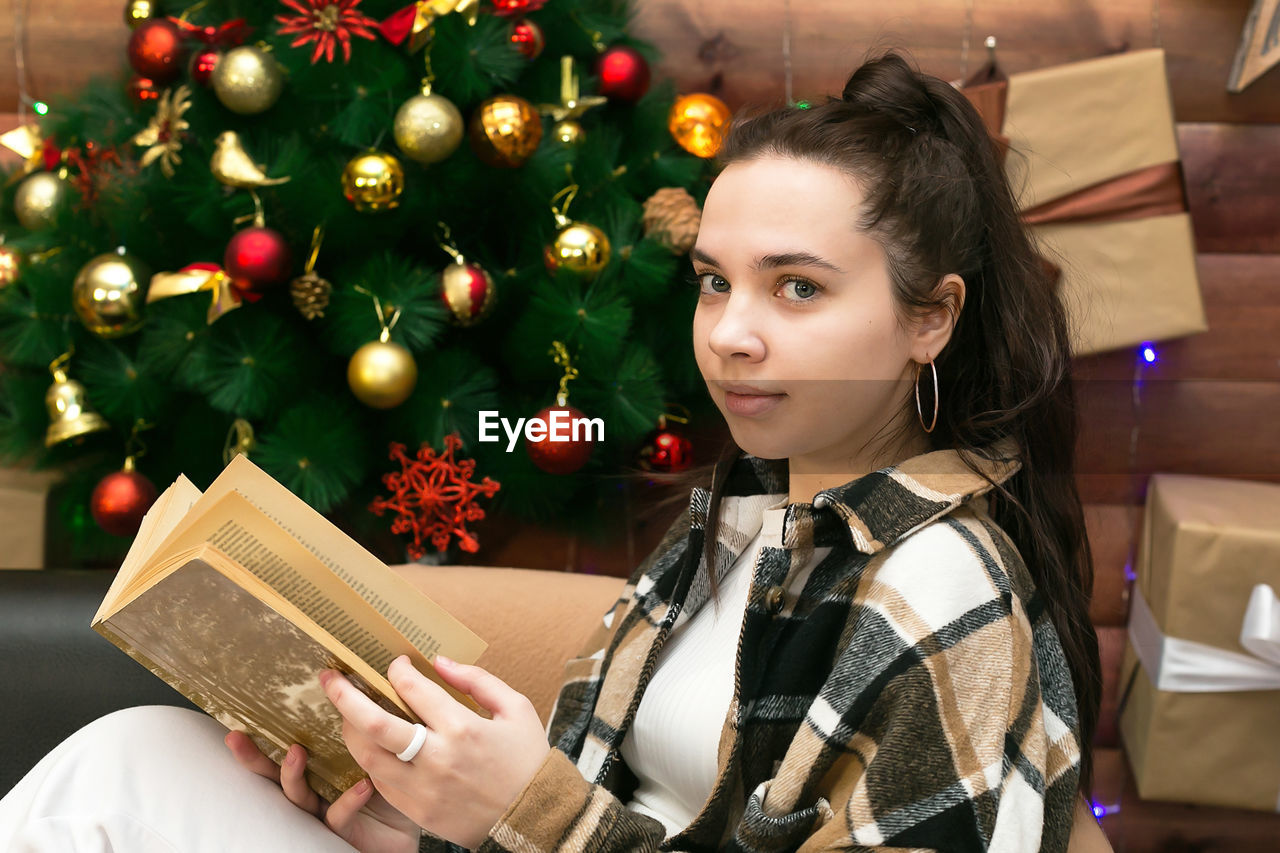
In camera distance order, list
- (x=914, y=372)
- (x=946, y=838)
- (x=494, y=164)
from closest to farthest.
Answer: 1. (x=946, y=838)
2. (x=914, y=372)
3. (x=494, y=164)

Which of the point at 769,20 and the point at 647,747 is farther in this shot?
the point at 769,20

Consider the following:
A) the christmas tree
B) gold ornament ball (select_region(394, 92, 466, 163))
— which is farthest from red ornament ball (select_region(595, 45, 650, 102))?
gold ornament ball (select_region(394, 92, 466, 163))

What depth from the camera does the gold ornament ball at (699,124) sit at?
4.02ft

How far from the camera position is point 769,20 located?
146 cm

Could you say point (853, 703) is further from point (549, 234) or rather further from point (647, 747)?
point (549, 234)

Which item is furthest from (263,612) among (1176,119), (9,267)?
(1176,119)

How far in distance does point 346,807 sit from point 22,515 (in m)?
0.88

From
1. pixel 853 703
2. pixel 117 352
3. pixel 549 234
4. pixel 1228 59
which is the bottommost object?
pixel 853 703

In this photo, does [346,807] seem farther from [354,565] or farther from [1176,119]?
[1176,119]

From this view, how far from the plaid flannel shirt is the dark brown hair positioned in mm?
49

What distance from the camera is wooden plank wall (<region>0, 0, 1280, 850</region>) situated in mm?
1436

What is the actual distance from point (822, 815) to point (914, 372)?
11.9 inches

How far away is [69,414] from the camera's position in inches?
46.0

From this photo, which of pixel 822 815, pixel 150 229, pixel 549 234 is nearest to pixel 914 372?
pixel 822 815
